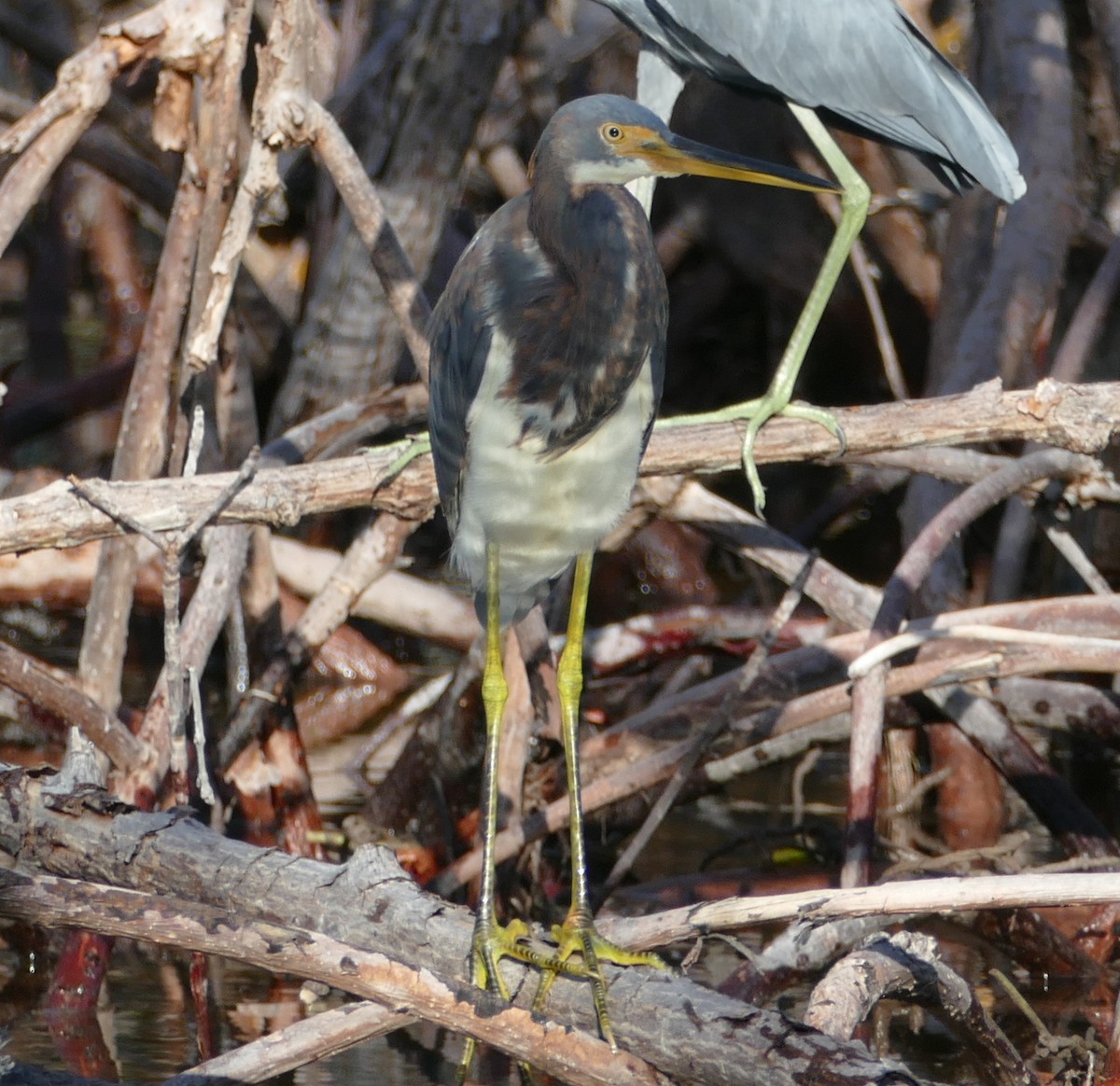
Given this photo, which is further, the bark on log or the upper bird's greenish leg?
the upper bird's greenish leg

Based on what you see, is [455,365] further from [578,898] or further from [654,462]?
[578,898]

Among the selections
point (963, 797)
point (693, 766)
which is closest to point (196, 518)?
point (693, 766)

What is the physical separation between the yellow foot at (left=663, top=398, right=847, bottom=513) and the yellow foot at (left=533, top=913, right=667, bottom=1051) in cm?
118

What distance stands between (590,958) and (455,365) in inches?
43.2

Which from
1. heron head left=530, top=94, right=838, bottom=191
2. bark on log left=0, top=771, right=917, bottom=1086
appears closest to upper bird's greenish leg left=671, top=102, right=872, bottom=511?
heron head left=530, top=94, right=838, bottom=191

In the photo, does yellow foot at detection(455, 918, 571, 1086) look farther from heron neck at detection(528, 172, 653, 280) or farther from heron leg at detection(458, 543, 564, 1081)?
heron neck at detection(528, 172, 653, 280)

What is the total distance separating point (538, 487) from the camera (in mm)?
2922

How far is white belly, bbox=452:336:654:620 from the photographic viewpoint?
112 inches

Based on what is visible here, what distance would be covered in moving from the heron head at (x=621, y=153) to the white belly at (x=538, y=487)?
35cm

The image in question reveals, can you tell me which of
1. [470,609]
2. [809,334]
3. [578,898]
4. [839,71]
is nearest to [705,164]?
[578,898]

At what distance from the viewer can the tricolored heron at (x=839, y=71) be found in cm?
441

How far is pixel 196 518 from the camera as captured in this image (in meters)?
2.96

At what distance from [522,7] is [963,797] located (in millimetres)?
2913

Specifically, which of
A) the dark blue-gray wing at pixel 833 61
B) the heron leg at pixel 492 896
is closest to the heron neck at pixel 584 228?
the heron leg at pixel 492 896
